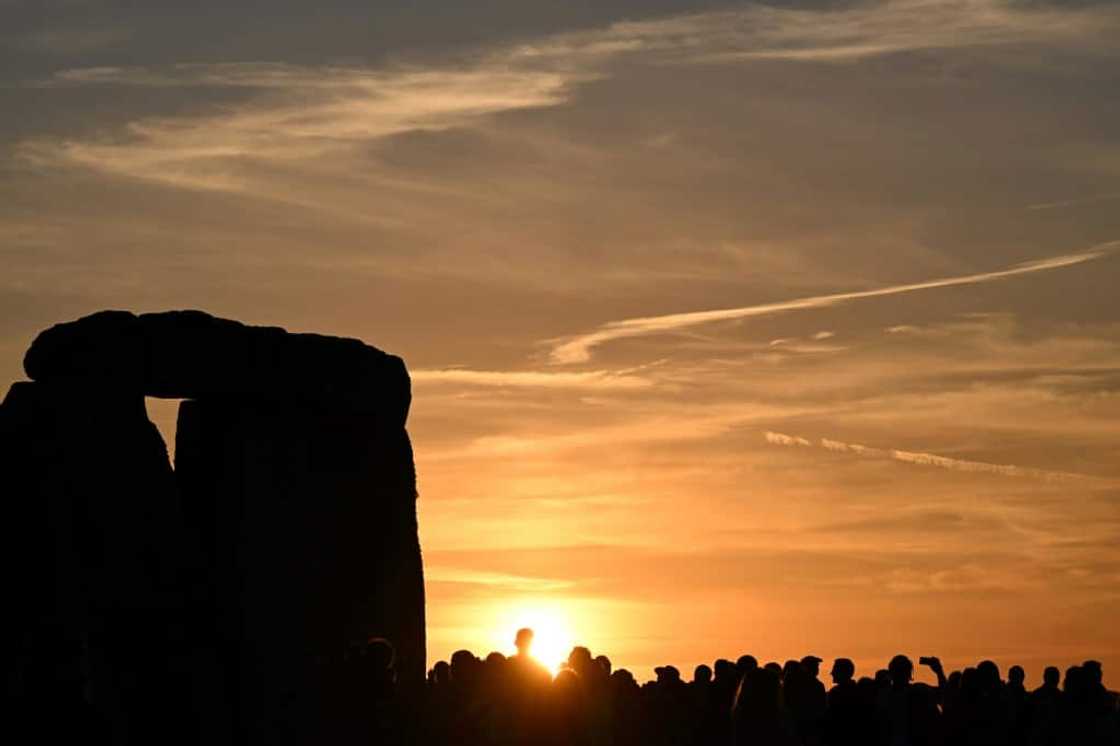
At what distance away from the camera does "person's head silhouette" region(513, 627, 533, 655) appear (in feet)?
61.4

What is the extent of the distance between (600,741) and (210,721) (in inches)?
299

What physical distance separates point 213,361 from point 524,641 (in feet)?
26.6

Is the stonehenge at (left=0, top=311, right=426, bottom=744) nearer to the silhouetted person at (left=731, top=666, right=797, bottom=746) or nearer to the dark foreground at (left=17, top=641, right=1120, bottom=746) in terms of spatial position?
the dark foreground at (left=17, top=641, right=1120, bottom=746)

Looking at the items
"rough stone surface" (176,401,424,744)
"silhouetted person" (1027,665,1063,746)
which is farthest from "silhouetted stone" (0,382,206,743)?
"silhouetted person" (1027,665,1063,746)

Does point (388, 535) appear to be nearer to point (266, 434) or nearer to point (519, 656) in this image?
point (266, 434)

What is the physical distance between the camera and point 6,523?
2459cm

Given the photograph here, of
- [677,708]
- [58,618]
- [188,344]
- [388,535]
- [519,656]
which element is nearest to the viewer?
[519,656]

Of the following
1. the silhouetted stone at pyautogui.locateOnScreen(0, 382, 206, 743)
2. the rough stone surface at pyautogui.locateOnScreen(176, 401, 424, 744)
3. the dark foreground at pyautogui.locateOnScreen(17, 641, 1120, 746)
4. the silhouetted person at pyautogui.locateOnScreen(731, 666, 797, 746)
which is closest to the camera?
the dark foreground at pyautogui.locateOnScreen(17, 641, 1120, 746)

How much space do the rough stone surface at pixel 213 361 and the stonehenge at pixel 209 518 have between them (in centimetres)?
2

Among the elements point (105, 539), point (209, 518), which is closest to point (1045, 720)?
point (105, 539)

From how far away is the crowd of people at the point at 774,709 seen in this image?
16516 mm

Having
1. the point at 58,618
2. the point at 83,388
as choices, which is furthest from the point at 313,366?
the point at 58,618

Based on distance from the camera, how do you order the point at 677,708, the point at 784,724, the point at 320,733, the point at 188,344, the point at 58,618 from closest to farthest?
1. the point at 320,733
2. the point at 784,724
3. the point at 677,708
4. the point at 58,618
5. the point at 188,344

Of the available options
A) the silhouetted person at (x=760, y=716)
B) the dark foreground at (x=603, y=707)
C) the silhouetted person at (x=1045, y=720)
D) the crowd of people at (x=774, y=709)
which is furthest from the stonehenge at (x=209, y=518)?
the silhouetted person at (x=1045, y=720)
